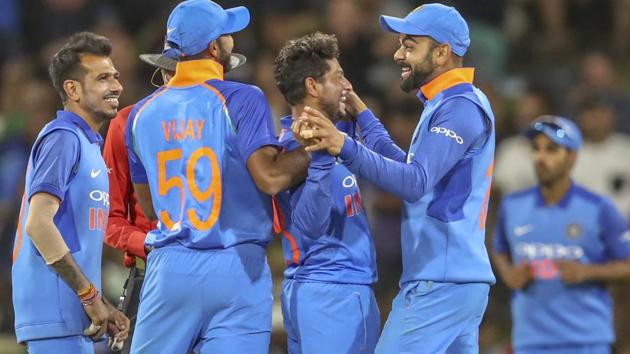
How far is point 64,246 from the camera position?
5.66 metres

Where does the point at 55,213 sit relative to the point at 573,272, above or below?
above

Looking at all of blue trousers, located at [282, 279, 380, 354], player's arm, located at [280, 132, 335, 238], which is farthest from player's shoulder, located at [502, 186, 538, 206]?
player's arm, located at [280, 132, 335, 238]

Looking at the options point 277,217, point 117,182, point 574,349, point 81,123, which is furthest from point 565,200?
point 81,123

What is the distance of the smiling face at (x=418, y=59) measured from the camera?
19.7 ft

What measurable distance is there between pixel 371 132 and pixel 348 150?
824mm

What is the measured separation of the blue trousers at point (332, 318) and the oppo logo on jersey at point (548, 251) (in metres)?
2.64

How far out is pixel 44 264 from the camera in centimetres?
581

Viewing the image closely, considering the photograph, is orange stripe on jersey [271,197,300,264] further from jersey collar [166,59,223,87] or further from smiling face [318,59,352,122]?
jersey collar [166,59,223,87]

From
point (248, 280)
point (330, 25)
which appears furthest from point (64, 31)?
point (248, 280)

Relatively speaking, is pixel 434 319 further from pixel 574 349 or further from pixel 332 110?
pixel 574 349

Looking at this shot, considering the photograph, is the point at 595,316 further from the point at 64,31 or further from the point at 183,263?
the point at 64,31

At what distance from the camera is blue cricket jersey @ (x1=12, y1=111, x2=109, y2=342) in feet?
18.9

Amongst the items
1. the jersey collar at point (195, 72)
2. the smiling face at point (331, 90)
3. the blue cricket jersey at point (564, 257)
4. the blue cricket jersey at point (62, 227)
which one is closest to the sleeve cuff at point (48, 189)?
the blue cricket jersey at point (62, 227)

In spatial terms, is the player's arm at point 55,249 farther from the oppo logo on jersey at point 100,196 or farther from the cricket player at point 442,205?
the cricket player at point 442,205
